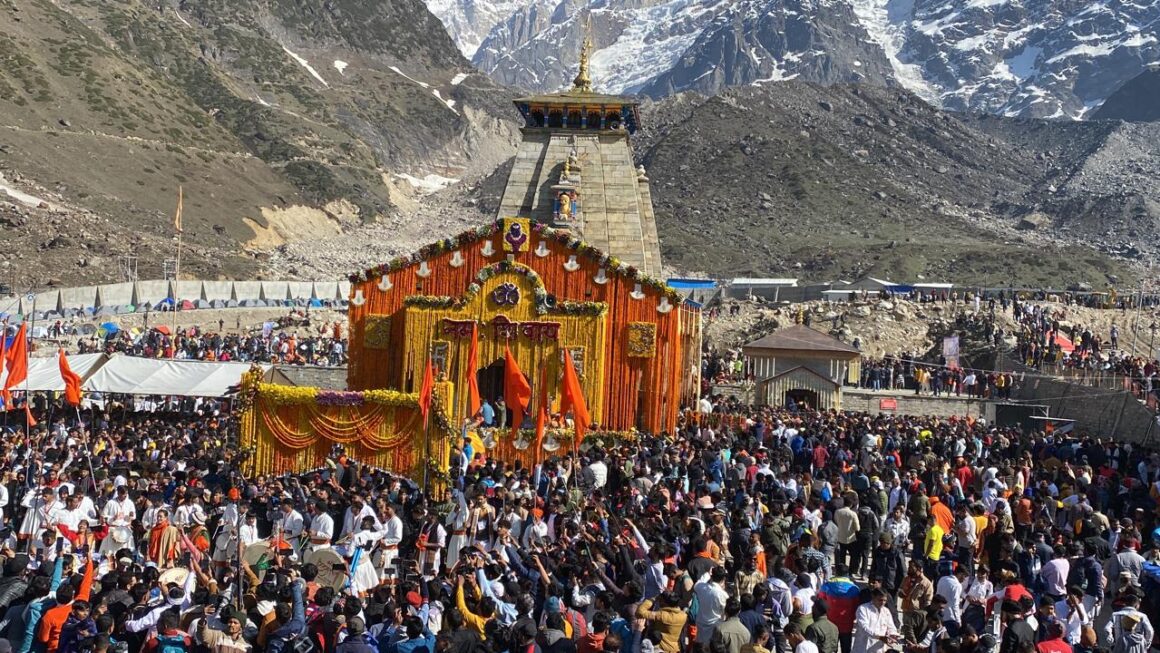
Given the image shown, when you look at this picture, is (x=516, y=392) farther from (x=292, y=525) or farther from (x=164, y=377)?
(x=164, y=377)

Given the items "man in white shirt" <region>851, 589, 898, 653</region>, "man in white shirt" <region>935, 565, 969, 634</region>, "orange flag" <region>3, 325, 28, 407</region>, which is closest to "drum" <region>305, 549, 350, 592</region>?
"man in white shirt" <region>851, 589, 898, 653</region>

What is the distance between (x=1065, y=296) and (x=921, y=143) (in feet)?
325

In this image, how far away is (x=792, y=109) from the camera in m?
150

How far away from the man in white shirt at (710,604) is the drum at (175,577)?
574 cm

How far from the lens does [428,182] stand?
160 meters

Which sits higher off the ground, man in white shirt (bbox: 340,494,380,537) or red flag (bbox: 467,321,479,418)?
red flag (bbox: 467,321,479,418)

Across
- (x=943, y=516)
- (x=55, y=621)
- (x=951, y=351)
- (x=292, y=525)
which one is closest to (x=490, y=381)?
→ (x=292, y=525)

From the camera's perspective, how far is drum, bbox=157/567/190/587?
13.5 meters

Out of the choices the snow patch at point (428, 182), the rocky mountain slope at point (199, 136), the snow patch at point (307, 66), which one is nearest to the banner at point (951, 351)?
the rocky mountain slope at point (199, 136)

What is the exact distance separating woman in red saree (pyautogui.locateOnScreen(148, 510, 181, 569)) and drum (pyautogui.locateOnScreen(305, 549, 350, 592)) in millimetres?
2149

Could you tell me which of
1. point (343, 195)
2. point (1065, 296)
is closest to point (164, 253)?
point (343, 195)

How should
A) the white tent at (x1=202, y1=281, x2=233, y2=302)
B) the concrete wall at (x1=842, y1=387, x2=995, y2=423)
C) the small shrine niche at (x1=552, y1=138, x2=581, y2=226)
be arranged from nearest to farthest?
the small shrine niche at (x1=552, y1=138, x2=581, y2=226) → the concrete wall at (x1=842, y1=387, x2=995, y2=423) → the white tent at (x1=202, y1=281, x2=233, y2=302)

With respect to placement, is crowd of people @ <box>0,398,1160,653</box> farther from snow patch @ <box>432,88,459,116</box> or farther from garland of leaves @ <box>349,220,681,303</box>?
snow patch @ <box>432,88,459,116</box>

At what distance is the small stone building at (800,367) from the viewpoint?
38031 mm
